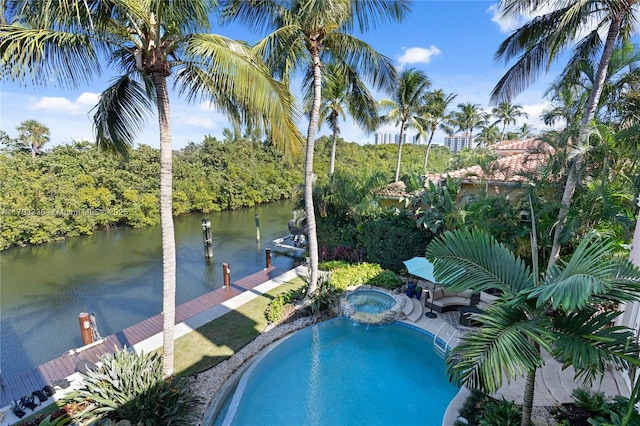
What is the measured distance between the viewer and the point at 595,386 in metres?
6.73

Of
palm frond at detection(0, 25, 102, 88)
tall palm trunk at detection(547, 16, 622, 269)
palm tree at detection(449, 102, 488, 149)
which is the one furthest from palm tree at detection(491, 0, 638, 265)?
palm tree at detection(449, 102, 488, 149)

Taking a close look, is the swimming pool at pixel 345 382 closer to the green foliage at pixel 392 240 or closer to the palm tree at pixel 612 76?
the green foliage at pixel 392 240

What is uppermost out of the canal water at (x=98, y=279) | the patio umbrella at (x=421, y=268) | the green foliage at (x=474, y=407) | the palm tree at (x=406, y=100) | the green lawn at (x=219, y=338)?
the palm tree at (x=406, y=100)

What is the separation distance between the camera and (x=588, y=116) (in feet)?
24.7

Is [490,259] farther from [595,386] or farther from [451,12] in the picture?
[451,12]

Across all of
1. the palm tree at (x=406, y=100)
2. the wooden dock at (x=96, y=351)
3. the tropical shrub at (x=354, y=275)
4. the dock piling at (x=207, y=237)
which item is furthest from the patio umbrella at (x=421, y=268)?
the dock piling at (x=207, y=237)

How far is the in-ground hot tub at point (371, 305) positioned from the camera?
33.7 feet

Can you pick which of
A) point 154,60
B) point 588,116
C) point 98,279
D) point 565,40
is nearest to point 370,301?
point 588,116

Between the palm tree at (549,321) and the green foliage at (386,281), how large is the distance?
801 cm

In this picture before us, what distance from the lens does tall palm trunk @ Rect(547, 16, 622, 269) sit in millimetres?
6941

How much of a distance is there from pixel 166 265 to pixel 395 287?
30.3 ft

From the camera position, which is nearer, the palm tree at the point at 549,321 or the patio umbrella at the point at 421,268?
the palm tree at the point at 549,321

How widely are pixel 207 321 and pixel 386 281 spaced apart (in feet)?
23.7

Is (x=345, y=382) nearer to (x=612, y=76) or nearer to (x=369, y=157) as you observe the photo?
(x=612, y=76)
